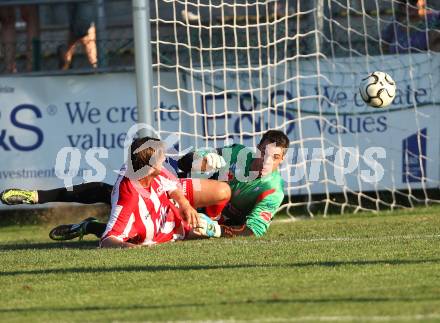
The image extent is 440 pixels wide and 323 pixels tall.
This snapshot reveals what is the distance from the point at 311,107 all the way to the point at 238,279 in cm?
637

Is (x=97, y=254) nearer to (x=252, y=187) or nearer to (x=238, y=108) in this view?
(x=252, y=187)

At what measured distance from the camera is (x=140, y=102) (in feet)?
36.4

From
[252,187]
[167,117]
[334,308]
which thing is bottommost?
[334,308]

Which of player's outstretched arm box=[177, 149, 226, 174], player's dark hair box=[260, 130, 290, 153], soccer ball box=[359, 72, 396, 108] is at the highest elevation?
soccer ball box=[359, 72, 396, 108]

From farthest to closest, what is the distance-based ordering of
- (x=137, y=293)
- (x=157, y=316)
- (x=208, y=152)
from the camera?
1. (x=208, y=152)
2. (x=137, y=293)
3. (x=157, y=316)

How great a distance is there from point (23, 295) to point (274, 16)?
291 inches

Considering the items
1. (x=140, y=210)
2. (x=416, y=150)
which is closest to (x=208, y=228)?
(x=140, y=210)

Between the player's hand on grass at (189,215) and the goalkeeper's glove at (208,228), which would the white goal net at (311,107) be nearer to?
the goalkeeper's glove at (208,228)

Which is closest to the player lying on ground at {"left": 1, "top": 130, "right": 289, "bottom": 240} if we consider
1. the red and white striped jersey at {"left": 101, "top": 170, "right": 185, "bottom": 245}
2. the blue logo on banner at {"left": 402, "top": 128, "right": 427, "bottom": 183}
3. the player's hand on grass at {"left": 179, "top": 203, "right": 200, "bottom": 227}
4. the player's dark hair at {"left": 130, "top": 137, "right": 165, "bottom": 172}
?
the red and white striped jersey at {"left": 101, "top": 170, "right": 185, "bottom": 245}

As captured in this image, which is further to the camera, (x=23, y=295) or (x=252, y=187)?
(x=252, y=187)

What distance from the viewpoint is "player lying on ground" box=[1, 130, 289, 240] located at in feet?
33.5

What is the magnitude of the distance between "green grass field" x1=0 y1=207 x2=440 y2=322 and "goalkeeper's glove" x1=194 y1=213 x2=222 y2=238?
115 millimetres

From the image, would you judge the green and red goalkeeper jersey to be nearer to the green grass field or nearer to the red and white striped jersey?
the green grass field

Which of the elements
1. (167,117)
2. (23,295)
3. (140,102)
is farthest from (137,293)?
(167,117)
